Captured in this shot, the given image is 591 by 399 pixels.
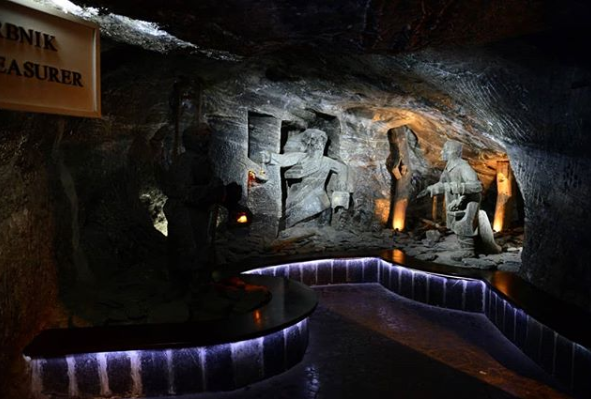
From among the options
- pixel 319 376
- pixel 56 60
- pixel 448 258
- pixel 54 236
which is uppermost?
pixel 56 60

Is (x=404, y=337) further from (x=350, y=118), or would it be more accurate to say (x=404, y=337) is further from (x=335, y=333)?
(x=350, y=118)

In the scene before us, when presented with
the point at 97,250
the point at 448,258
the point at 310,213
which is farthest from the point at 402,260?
the point at 97,250

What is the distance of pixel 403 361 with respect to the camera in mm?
4930

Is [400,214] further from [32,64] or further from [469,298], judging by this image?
[32,64]

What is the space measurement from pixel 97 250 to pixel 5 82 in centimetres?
366

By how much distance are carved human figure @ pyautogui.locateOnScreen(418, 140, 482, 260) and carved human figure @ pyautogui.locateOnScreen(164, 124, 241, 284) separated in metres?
4.48

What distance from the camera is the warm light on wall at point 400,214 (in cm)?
1015

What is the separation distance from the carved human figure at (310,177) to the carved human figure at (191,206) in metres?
4.56

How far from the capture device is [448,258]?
25.2 ft

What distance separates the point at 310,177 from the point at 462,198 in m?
3.16

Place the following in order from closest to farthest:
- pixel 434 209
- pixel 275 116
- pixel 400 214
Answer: pixel 275 116, pixel 400 214, pixel 434 209

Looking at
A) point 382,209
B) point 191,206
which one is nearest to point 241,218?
point 382,209

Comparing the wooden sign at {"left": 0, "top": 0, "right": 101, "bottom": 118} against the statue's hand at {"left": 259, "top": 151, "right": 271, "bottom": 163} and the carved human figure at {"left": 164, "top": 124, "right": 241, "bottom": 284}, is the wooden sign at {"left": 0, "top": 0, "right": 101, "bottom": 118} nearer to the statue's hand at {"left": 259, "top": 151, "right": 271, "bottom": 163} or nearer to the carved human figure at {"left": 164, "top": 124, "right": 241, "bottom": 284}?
the carved human figure at {"left": 164, "top": 124, "right": 241, "bottom": 284}

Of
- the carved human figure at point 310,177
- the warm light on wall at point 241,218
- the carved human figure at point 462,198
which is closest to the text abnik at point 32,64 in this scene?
the warm light on wall at point 241,218
